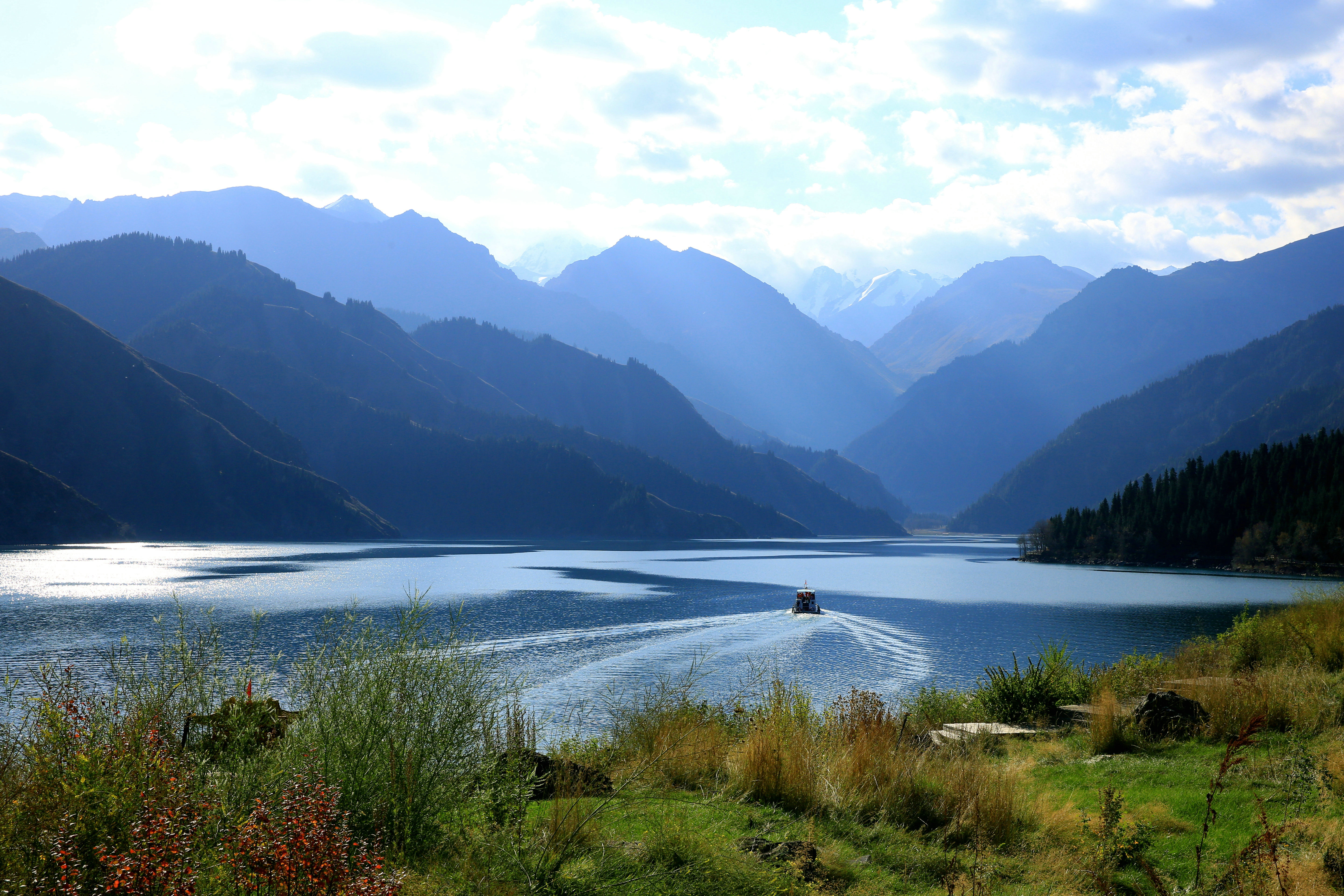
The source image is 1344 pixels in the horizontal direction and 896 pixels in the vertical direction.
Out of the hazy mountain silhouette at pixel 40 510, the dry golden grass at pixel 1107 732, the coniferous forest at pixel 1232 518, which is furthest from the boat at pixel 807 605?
the hazy mountain silhouette at pixel 40 510

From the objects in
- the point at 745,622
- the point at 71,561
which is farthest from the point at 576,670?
the point at 71,561

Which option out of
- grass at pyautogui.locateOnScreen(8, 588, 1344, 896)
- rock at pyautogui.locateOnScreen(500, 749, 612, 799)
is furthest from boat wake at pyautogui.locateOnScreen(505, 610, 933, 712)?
grass at pyautogui.locateOnScreen(8, 588, 1344, 896)

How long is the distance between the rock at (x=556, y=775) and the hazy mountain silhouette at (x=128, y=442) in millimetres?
182395

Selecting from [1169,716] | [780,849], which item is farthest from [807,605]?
[780,849]

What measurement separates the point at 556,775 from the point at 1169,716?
9262mm

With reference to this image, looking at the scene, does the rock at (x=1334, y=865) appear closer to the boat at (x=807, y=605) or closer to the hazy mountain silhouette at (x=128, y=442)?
the boat at (x=807, y=605)

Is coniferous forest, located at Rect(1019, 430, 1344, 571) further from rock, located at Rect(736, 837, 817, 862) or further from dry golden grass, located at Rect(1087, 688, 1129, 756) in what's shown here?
rock, located at Rect(736, 837, 817, 862)

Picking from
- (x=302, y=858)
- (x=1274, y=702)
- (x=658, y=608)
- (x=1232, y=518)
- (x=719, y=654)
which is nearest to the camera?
(x=302, y=858)

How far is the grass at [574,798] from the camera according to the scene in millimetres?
5559

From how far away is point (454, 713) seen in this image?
8.12 metres

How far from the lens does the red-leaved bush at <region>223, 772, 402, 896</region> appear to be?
4766 millimetres

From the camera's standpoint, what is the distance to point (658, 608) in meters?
61.8

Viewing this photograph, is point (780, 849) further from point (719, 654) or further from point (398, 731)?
point (719, 654)

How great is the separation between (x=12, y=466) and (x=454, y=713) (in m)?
168
